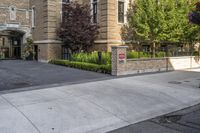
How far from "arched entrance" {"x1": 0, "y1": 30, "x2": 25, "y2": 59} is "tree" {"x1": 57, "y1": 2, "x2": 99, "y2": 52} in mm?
7484

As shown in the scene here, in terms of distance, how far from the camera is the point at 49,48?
2117 centimetres

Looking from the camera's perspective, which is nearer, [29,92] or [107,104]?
[107,104]

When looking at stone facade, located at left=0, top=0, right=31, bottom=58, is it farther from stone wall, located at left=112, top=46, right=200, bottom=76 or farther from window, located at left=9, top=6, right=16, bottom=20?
stone wall, located at left=112, top=46, right=200, bottom=76

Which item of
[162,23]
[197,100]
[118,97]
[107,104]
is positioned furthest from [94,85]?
[162,23]

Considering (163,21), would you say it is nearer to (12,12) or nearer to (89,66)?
(89,66)

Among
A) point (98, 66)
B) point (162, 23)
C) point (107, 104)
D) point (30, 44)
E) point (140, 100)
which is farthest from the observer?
point (30, 44)

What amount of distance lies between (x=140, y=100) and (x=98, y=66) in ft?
22.8

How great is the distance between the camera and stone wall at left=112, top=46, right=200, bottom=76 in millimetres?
14508

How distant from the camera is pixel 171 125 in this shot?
6.56 metres

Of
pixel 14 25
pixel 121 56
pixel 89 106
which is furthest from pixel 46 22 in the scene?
pixel 89 106

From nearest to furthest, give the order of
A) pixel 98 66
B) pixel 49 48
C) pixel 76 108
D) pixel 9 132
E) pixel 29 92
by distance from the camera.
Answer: pixel 9 132 < pixel 76 108 < pixel 29 92 < pixel 98 66 < pixel 49 48

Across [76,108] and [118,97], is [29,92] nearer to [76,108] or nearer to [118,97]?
[76,108]

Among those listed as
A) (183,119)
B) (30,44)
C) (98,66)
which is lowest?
(183,119)

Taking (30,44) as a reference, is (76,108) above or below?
Result: below
